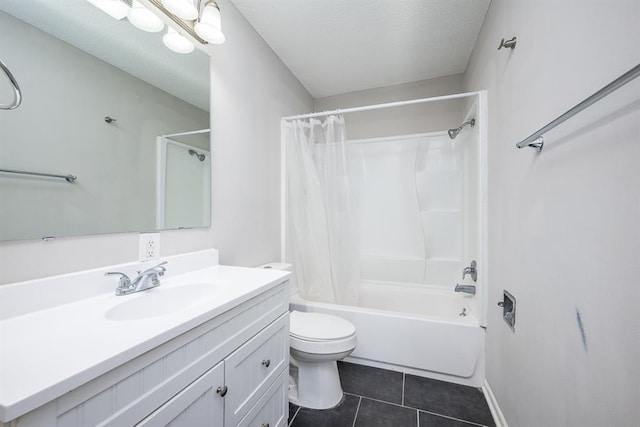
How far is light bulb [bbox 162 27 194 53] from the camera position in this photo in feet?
4.00

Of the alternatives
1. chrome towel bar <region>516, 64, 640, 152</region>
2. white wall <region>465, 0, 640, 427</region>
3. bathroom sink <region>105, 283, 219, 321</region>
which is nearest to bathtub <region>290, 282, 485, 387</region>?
white wall <region>465, 0, 640, 427</region>

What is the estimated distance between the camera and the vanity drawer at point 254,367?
0.85 m

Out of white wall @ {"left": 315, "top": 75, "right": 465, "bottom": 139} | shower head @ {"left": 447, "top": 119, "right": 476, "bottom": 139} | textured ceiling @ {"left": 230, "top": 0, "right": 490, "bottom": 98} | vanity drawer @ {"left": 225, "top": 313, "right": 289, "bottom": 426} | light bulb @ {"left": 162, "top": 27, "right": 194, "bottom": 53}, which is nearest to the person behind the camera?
vanity drawer @ {"left": 225, "top": 313, "right": 289, "bottom": 426}

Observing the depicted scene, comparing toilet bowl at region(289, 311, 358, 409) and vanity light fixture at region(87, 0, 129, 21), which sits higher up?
vanity light fixture at region(87, 0, 129, 21)

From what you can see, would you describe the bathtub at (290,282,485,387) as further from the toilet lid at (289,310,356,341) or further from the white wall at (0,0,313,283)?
the white wall at (0,0,313,283)

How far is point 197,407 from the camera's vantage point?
0.73m

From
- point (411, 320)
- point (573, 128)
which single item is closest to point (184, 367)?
point (573, 128)

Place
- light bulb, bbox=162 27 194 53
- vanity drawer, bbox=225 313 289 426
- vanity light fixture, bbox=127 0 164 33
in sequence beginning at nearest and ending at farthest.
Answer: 1. vanity drawer, bbox=225 313 289 426
2. vanity light fixture, bbox=127 0 164 33
3. light bulb, bbox=162 27 194 53

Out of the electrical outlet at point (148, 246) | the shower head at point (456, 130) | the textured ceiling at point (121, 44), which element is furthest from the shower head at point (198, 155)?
the shower head at point (456, 130)

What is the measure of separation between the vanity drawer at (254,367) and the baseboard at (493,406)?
115 centimetres

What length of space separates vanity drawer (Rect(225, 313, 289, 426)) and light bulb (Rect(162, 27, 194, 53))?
4.65 ft

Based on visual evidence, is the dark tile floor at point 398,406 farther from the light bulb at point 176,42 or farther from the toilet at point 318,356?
the light bulb at point 176,42

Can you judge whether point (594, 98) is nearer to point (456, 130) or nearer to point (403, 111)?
point (456, 130)

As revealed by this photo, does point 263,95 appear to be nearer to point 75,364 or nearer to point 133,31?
point 133,31
